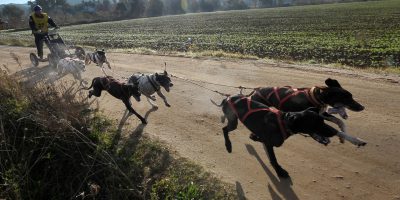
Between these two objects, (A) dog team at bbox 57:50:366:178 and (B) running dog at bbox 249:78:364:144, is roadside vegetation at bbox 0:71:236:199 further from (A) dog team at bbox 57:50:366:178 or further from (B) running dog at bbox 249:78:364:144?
(B) running dog at bbox 249:78:364:144

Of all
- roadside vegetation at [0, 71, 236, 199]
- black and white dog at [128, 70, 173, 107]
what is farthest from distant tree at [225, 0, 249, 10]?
roadside vegetation at [0, 71, 236, 199]

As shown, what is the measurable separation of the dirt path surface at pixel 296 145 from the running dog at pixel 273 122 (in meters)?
0.42

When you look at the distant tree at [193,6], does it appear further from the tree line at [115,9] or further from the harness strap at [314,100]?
the harness strap at [314,100]

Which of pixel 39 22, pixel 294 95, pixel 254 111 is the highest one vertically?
pixel 39 22

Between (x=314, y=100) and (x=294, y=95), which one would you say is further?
(x=294, y=95)

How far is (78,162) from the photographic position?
22.2 ft

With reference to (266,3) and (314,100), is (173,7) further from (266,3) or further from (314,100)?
(314,100)

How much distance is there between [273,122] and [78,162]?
369cm

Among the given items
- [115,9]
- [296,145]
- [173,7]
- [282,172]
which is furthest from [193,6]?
[282,172]

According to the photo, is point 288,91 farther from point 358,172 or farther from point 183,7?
point 183,7

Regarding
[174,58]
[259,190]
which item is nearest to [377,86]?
[259,190]

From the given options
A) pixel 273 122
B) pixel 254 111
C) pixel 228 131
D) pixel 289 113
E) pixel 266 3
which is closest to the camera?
pixel 289 113

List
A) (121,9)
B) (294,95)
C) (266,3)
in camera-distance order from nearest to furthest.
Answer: (294,95)
(121,9)
(266,3)

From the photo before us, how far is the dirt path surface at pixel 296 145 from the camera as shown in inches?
228
